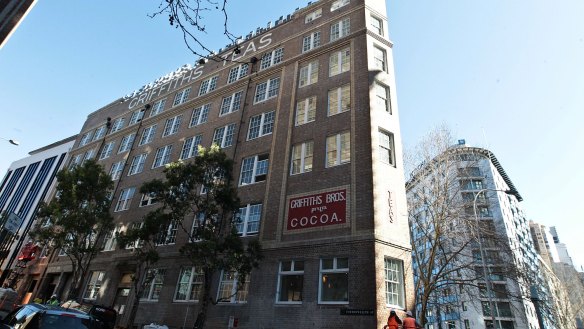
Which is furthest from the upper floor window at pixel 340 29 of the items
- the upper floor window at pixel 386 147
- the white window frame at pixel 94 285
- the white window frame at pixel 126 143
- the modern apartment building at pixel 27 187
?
the modern apartment building at pixel 27 187

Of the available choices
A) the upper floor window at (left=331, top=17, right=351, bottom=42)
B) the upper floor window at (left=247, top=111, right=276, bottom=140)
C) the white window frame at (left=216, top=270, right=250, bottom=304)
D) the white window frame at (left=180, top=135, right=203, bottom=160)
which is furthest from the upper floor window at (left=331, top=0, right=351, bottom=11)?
the white window frame at (left=216, top=270, right=250, bottom=304)

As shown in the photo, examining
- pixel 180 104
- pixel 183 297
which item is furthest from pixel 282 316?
pixel 180 104

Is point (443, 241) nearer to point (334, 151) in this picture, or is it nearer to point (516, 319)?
point (334, 151)

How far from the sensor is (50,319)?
7555 mm

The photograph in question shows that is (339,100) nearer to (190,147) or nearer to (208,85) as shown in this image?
(190,147)

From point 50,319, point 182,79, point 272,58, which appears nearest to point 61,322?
point 50,319

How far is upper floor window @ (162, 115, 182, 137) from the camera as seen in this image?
1326 inches

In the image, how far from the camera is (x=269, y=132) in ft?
82.0

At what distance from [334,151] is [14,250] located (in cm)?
4501

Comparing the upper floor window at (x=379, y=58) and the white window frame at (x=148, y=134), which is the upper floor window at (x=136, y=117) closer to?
the white window frame at (x=148, y=134)

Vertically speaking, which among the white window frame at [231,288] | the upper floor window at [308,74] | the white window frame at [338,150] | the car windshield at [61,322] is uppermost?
the upper floor window at [308,74]

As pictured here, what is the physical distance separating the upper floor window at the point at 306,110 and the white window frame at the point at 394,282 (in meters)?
10.7

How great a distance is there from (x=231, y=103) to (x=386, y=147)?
1501 centimetres

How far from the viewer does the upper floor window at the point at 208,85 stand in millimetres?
33156
